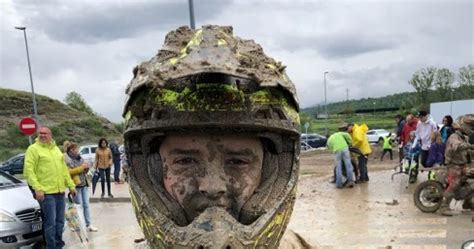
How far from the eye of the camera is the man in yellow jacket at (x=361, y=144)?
17.0 metres

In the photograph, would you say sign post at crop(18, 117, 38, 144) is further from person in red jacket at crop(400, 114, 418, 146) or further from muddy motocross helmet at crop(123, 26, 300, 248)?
muddy motocross helmet at crop(123, 26, 300, 248)

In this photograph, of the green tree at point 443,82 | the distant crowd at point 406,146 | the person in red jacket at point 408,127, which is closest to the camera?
the distant crowd at point 406,146

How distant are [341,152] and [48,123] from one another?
51.8 metres

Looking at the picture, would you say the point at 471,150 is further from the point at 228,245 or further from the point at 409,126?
the point at 228,245

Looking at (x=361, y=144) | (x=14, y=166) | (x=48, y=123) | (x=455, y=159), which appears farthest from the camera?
(x=48, y=123)

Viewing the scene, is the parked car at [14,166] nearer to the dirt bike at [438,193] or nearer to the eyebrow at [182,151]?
the dirt bike at [438,193]

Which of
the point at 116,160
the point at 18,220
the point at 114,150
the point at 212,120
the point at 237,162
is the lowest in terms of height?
the point at 18,220

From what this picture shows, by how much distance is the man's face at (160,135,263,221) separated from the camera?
246 cm

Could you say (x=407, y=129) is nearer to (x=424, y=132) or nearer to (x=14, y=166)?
(x=424, y=132)

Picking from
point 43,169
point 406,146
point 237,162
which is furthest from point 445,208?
point 237,162

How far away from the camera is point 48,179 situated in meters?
8.96

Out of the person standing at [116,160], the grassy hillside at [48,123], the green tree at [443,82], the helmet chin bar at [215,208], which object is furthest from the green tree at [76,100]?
the helmet chin bar at [215,208]

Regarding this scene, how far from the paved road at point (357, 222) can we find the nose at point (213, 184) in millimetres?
4205

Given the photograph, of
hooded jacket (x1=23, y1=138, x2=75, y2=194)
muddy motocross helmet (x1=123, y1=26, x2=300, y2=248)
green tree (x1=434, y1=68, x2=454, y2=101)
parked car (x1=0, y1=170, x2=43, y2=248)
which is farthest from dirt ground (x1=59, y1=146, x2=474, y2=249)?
green tree (x1=434, y1=68, x2=454, y2=101)
